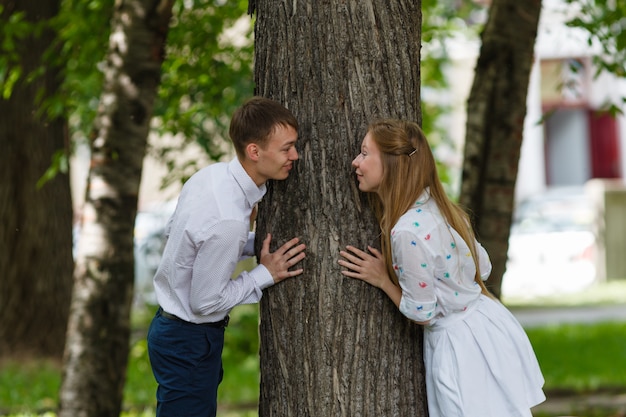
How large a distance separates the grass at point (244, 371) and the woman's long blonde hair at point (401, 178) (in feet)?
13.3

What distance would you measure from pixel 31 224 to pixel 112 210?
3979 mm

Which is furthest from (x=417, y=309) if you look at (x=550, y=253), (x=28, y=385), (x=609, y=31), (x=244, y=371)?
(x=550, y=253)

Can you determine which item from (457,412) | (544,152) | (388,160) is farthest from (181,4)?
(544,152)

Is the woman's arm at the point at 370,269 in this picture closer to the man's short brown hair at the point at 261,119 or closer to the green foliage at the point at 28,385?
the man's short brown hair at the point at 261,119

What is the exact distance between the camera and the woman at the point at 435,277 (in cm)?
337

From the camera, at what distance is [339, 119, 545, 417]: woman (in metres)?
3.37

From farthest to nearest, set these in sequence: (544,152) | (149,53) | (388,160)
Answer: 1. (544,152)
2. (149,53)
3. (388,160)

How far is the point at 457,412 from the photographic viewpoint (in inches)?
136

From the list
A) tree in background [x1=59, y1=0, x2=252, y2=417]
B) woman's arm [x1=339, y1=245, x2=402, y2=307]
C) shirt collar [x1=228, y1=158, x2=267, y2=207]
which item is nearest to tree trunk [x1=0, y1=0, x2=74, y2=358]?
tree in background [x1=59, y1=0, x2=252, y2=417]

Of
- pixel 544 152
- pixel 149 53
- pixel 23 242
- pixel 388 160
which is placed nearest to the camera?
pixel 388 160

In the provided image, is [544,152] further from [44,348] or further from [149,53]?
[149,53]

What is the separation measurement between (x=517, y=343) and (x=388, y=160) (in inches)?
34.6

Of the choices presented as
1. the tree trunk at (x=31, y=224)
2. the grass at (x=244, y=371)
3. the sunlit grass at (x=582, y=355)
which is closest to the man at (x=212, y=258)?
the grass at (x=244, y=371)

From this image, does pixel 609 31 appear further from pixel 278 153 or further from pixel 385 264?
pixel 278 153
